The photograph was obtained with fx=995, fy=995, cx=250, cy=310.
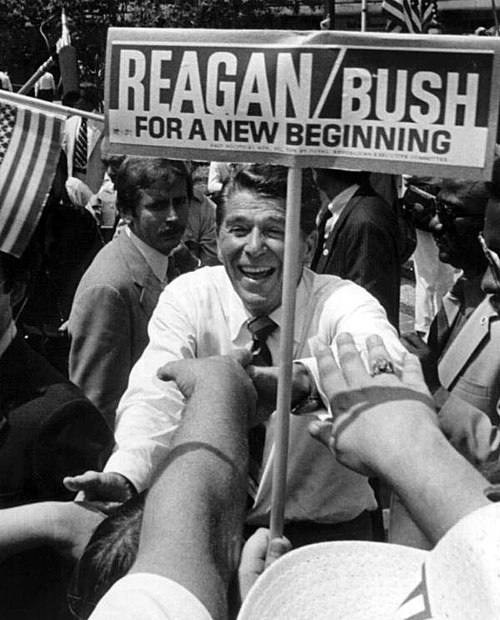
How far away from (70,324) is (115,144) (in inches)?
58.8

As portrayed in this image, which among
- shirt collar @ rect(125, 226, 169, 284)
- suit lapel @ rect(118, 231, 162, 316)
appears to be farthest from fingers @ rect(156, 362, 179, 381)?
shirt collar @ rect(125, 226, 169, 284)

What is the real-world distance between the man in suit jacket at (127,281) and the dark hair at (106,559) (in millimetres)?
1580

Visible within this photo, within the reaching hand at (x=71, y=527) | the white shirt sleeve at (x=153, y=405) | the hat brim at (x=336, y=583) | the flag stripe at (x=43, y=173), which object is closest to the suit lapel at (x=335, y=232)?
the flag stripe at (x=43, y=173)

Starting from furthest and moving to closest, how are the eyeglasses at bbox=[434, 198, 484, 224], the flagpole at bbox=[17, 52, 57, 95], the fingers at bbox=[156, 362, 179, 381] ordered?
the flagpole at bbox=[17, 52, 57, 95] → the eyeglasses at bbox=[434, 198, 484, 224] → the fingers at bbox=[156, 362, 179, 381]

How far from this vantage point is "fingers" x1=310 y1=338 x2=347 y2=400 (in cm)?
159

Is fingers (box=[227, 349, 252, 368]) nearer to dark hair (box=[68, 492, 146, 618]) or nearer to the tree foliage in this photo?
dark hair (box=[68, 492, 146, 618])

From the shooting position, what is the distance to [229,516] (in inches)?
58.9

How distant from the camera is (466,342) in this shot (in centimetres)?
288

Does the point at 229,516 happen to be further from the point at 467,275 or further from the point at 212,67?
the point at 467,275

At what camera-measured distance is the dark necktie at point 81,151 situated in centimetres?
756

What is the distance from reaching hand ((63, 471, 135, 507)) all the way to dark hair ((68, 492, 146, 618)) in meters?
0.24

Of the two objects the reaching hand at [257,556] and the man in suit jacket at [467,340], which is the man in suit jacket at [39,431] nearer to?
the reaching hand at [257,556]

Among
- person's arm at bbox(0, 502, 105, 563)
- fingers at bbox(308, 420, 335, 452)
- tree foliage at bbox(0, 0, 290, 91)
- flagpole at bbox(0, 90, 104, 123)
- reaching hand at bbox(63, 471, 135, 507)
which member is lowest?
person's arm at bbox(0, 502, 105, 563)

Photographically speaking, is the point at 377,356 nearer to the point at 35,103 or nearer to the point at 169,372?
the point at 169,372
